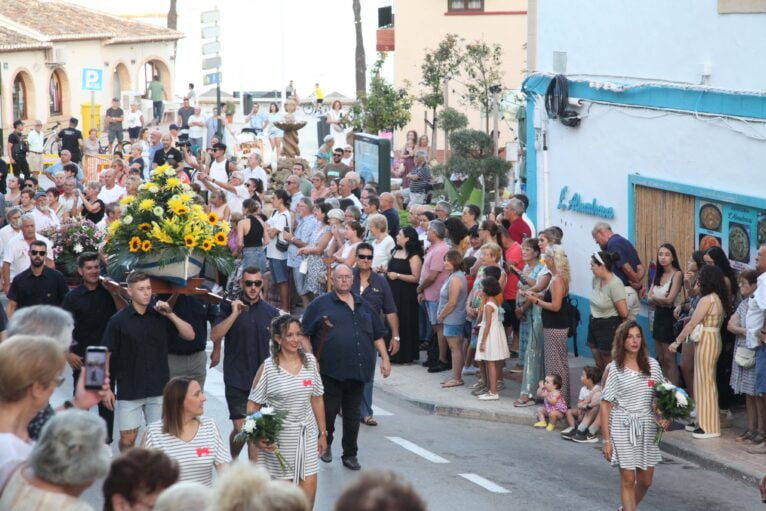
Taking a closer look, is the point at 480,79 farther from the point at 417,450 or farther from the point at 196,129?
the point at 417,450

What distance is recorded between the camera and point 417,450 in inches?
522

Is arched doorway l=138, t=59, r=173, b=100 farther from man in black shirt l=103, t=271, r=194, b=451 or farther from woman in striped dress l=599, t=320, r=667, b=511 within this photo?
woman in striped dress l=599, t=320, r=667, b=511

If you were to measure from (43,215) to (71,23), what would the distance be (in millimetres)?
38688

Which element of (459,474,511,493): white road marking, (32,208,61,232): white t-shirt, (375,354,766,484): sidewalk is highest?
(32,208,61,232): white t-shirt

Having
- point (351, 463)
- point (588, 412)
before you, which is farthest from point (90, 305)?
point (588, 412)

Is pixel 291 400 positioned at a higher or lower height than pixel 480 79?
lower

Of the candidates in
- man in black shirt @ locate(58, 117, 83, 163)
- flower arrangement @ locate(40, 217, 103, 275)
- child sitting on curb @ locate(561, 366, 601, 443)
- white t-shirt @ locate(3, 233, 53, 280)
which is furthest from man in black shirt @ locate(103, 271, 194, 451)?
man in black shirt @ locate(58, 117, 83, 163)

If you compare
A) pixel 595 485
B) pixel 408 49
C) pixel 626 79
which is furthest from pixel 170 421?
pixel 408 49

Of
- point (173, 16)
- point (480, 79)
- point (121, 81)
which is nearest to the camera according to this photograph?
point (480, 79)

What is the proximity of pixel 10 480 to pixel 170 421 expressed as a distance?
2.54 m

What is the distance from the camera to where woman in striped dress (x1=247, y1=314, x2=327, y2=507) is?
10.2m

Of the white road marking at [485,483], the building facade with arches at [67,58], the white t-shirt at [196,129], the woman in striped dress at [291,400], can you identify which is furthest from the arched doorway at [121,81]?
the woman in striped dress at [291,400]

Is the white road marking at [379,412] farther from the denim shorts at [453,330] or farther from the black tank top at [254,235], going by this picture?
the black tank top at [254,235]

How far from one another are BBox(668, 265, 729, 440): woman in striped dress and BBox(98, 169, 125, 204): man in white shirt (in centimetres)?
1189
